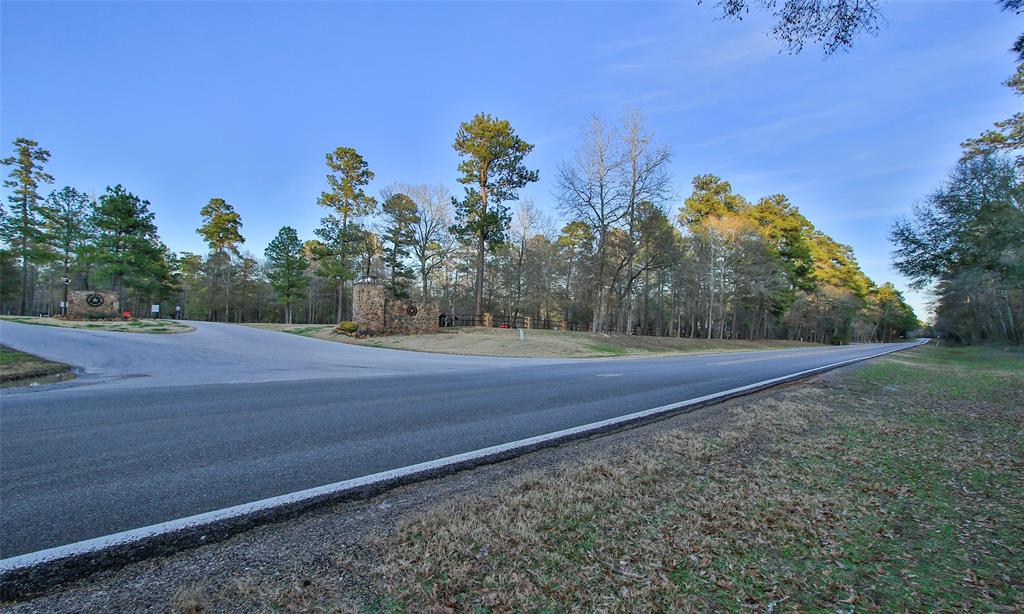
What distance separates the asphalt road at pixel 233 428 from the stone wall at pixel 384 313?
1415 cm

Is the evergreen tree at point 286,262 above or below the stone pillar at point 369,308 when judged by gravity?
above

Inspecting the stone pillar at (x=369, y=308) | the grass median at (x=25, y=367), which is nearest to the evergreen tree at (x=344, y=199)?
the stone pillar at (x=369, y=308)

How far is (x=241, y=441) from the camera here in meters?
3.99

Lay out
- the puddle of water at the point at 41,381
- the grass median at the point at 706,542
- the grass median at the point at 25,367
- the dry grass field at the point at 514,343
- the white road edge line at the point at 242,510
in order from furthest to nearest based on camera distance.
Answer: the dry grass field at the point at 514,343
the grass median at the point at 25,367
the puddle of water at the point at 41,381
the white road edge line at the point at 242,510
the grass median at the point at 706,542

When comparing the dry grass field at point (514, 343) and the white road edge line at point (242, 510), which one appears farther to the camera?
the dry grass field at point (514, 343)

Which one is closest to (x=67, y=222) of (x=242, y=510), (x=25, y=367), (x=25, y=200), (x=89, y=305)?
(x=25, y=200)

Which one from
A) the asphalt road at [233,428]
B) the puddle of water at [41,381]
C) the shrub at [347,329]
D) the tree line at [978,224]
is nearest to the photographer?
the asphalt road at [233,428]

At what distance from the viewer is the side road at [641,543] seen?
1756 millimetres

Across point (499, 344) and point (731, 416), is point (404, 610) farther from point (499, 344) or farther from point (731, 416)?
point (499, 344)

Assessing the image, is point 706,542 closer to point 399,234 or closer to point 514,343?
point 514,343

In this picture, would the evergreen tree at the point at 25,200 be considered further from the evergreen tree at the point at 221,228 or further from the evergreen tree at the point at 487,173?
the evergreen tree at the point at 487,173

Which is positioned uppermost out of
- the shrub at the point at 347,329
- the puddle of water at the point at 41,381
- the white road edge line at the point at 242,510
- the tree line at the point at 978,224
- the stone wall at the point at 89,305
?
the tree line at the point at 978,224

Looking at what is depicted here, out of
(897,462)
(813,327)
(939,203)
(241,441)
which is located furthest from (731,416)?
(813,327)

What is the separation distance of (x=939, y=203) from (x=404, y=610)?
21.5 metres
